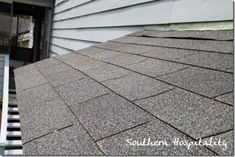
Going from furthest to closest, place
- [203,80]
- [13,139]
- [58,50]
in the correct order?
[58,50] → [13,139] → [203,80]

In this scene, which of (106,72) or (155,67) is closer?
(155,67)

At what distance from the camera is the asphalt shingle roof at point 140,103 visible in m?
0.98

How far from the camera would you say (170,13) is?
8.45 feet

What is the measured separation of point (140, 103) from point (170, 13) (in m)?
1.49

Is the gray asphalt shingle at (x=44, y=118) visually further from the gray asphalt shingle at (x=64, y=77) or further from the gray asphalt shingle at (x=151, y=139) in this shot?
the gray asphalt shingle at (x=64, y=77)

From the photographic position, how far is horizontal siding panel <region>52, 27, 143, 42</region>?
3541 mm

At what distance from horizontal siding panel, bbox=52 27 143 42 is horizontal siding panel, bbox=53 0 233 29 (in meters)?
0.07

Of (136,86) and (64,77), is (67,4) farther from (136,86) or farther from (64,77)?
(136,86)

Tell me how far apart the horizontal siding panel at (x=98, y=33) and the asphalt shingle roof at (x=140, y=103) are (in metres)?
1.34

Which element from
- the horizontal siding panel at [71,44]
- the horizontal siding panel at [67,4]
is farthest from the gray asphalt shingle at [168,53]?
the horizontal siding panel at [67,4]

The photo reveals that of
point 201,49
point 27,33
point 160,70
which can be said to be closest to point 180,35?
point 201,49

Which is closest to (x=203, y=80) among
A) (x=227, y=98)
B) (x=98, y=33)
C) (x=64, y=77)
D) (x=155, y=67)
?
(x=227, y=98)

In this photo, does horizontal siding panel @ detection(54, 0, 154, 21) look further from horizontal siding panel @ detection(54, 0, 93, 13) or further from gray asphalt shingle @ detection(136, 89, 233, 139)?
gray asphalt shingle @ detection(136, 89, 233, 139)

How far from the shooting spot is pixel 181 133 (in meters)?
0.97
